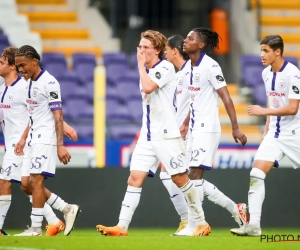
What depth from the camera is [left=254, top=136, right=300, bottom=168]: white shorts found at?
1120 cm

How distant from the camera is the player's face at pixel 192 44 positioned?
11586 mm

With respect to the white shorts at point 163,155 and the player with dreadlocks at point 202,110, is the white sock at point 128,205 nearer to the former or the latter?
the white shorts at point 163,155

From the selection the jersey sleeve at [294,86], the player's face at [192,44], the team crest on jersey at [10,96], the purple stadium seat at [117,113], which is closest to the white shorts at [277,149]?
the jersey sleeve at [294,86]

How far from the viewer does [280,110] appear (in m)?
11.0

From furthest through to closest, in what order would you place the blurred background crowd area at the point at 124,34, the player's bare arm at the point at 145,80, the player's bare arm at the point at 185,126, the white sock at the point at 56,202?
the blurred background crowd area at the point at 124,34 < the player's bare arm at the point at 185,126 < the white sock at the point at 56,202 < the player's bare arm at the point at 145,80

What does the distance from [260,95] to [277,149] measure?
8026 mm

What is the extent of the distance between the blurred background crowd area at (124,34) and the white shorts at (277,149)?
24.9 feet

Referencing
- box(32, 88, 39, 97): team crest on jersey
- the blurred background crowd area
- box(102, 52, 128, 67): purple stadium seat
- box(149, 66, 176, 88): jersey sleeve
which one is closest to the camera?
box(149, 66, 176, 88): jersey sleeve

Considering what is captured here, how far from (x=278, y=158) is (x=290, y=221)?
3890 millimetres

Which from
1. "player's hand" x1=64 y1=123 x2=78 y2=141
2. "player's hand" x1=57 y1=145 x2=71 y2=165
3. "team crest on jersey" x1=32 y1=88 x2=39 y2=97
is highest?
"team crest on jersey" x1=32 y1=88 x2=39 y2=97

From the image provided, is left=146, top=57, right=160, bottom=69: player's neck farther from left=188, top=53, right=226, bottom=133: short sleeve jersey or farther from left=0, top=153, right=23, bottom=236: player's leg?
left=0, top=153, right=23, bottom=236: player's leg

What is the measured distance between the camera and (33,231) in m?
11.4

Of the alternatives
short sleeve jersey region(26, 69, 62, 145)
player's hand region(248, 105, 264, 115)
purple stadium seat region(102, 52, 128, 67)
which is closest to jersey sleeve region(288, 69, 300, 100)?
player's hand region(248, 105, 264, 115)

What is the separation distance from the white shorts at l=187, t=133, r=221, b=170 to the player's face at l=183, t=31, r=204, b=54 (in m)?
0.98
